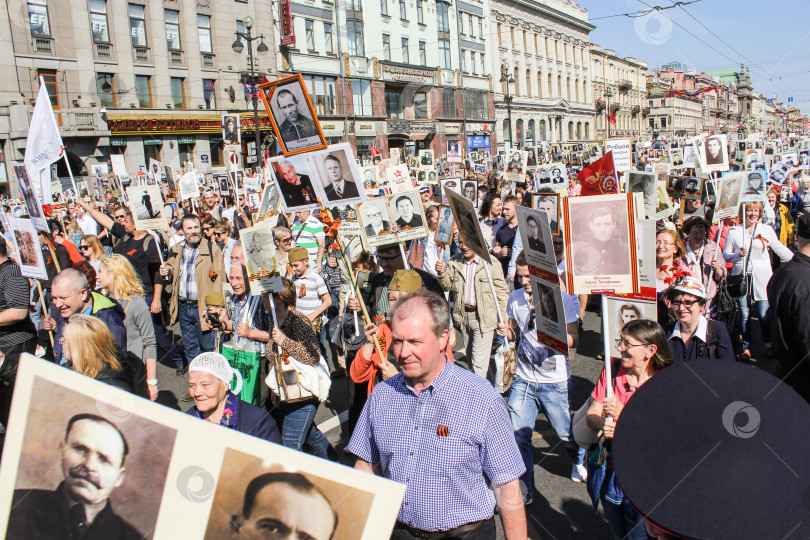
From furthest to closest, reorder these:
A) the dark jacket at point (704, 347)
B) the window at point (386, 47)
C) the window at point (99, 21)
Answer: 1. the window at point (386, 47)
2. the window at point (99, 21)
3. the dark jacket at point (704, 347)

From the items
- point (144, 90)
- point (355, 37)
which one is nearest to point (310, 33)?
point (355, 37)

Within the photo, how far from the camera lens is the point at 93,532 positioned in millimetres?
1554

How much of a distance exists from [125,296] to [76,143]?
27.4 m

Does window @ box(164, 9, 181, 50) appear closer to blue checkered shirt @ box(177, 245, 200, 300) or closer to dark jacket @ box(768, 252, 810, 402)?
blue checkered shirt @ box(177, 245, 200, 300)

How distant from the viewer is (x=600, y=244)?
3.39 meters

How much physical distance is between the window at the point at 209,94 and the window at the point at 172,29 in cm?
226

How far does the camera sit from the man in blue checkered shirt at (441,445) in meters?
2.37

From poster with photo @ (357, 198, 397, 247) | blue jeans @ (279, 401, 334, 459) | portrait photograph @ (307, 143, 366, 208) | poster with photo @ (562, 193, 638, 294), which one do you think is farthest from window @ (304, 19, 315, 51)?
poster with photo @ (562, 193, 638, 294)

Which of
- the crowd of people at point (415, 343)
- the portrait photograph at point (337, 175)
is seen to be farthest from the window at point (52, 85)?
the portrait photograph at point (337, 175)

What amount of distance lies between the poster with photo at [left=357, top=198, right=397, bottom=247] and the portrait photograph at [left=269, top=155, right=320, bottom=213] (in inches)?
69.5

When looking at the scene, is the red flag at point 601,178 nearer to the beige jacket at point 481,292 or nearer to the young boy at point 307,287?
the beige jacket at point 481,292

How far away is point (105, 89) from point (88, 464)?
32.3 meters

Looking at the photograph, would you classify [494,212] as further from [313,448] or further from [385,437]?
[385,437]

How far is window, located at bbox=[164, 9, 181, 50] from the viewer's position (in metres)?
31.4
